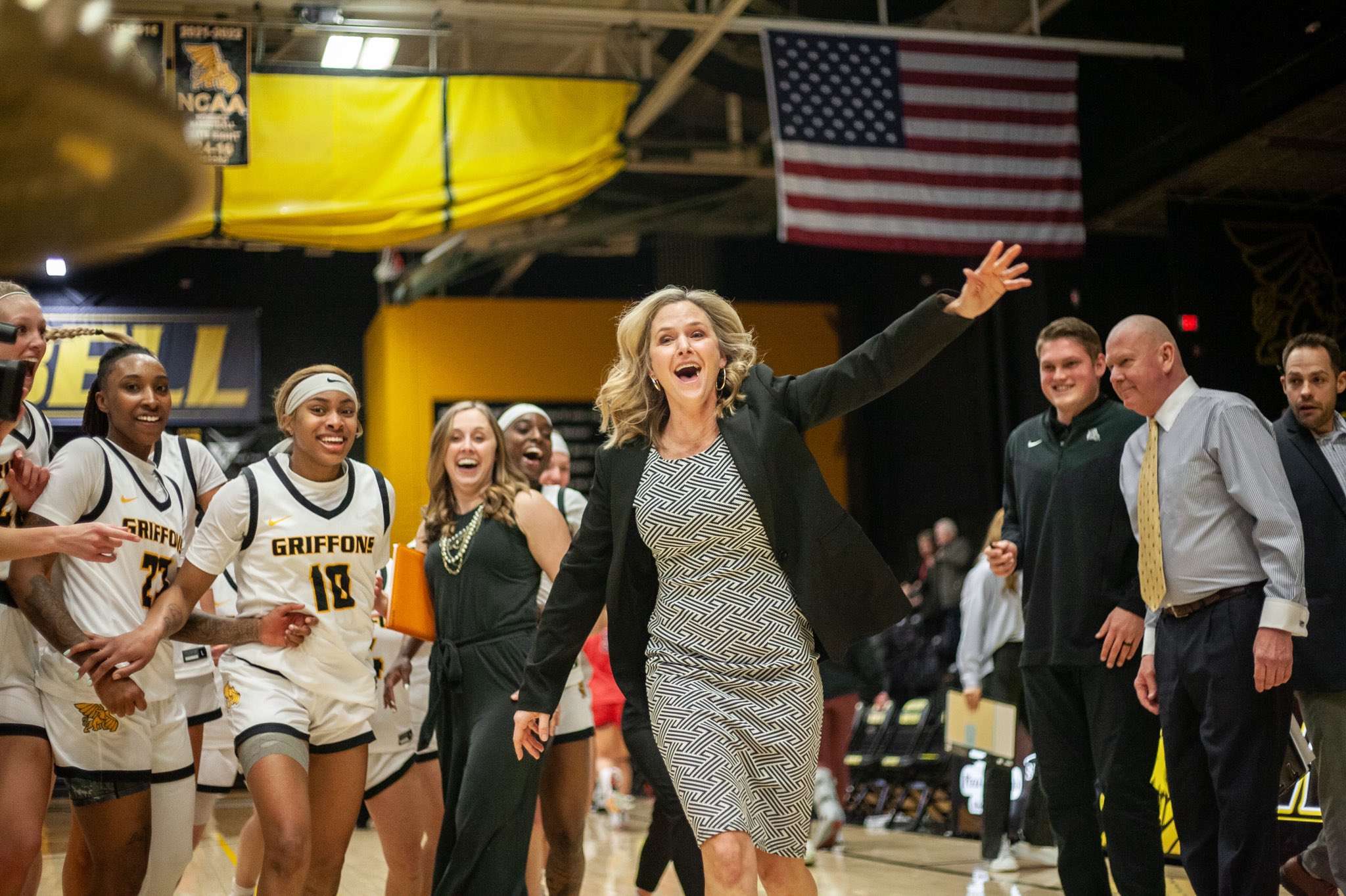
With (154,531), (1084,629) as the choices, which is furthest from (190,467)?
(1084,629)

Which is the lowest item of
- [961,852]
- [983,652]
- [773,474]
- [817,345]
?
[961,852]

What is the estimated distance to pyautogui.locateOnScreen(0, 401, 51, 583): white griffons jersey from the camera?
3938 mm

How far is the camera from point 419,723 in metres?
5.54

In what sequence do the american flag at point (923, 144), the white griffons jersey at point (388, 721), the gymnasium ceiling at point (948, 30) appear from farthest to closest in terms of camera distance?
the gymnasium ceiling at point (948, 30) → the american flag at point (923, 144) → the white griffons jersey at point (388, 721)

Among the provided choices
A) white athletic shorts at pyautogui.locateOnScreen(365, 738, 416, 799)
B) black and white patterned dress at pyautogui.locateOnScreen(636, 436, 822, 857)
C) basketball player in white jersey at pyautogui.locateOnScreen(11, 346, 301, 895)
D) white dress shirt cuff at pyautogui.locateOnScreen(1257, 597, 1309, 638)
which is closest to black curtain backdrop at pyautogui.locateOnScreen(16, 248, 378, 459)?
→ white athletic shorts at pyautogui.locateOnScreen(365, 738, 416, 799)

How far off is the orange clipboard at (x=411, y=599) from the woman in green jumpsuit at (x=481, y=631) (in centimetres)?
4

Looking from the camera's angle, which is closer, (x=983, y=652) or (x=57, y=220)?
(x=57, y=220)

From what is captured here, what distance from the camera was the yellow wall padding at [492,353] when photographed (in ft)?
45.6

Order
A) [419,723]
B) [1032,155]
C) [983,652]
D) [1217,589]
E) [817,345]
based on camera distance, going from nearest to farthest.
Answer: [1217,589] → [419,723] → [983,652] → [1032,155] → [817,345]

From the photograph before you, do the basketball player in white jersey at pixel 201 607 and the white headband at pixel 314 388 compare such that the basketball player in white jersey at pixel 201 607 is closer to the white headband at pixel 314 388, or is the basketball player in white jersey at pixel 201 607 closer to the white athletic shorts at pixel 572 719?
the white headband at pixel 314 388

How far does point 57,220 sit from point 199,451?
13.7 ft

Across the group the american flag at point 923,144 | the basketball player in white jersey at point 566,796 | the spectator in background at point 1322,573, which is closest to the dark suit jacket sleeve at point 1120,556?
the spectator in background at point 1322,573

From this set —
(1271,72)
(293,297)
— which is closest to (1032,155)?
(1271,72)

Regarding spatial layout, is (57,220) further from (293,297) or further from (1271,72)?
(293,297)
